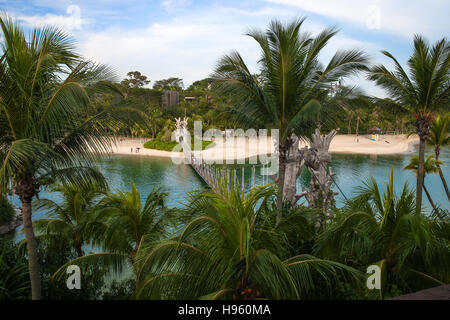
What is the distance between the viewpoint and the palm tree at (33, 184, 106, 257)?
22.0ft

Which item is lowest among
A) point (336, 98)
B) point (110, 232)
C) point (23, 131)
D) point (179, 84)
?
point (110, 232)

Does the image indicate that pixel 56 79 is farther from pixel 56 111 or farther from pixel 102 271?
pixel 102 271

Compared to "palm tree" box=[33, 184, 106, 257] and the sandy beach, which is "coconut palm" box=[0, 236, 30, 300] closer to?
"palm tree" box=[33, 184, 106, 257]

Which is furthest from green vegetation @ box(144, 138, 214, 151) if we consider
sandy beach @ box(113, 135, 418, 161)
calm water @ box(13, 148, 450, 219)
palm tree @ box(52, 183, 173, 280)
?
palm tree @ box(52, 183, 173, 280)

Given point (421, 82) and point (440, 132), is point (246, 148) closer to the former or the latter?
point (440, 132)

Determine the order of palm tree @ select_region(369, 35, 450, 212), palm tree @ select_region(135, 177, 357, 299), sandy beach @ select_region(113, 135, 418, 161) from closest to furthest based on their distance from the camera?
palm tree @ select_region(135, 177, 357, 299)
palm tree @ select_region(369, 35, 450, 212)
sandy beach @ select_region(113, 135, 418, 161)

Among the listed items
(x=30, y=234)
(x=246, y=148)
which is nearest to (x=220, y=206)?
(x=30, y=234)

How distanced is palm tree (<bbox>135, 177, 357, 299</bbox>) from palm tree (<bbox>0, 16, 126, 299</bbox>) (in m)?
1.93

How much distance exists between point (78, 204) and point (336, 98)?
18.4 ft

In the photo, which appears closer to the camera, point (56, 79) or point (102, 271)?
point (56, 79)

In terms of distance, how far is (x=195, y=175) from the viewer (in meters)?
27.5

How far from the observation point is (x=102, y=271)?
6.22m

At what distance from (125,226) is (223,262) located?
3.12 meters
